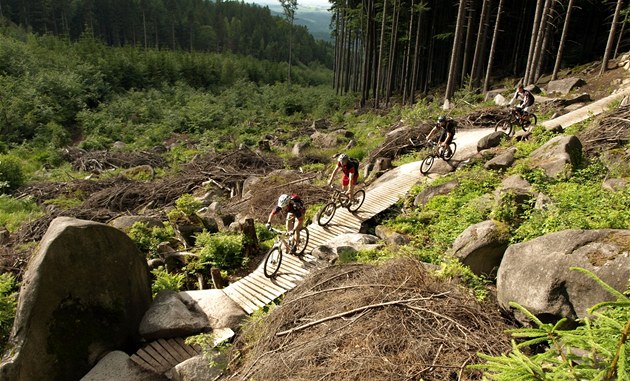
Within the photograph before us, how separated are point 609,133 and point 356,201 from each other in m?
8.15

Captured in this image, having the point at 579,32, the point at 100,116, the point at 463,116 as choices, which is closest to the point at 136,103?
the point at 100,116

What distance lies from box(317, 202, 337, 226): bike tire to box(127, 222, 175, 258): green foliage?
14.8ft

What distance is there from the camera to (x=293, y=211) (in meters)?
9.88

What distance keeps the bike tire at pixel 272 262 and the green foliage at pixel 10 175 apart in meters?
15.0

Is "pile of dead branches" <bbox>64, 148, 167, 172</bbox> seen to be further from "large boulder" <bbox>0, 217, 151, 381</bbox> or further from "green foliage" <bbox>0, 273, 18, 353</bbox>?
"large boulder" <bbox>0, 217, 151, 381</bbox>

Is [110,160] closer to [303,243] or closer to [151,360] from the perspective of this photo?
[303,243]

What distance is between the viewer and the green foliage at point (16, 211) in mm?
14424

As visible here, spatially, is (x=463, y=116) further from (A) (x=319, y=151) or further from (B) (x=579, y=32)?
(B) (x=579, y=32)

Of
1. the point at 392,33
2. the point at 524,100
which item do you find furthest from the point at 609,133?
the point at 392,33

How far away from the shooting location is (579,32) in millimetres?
37188

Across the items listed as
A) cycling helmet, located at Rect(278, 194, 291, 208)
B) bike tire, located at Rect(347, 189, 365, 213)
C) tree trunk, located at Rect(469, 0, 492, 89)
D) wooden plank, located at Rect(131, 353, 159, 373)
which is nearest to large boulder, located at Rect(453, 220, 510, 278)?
cycling helmet, located at Rect(278, 194, 291, 208)

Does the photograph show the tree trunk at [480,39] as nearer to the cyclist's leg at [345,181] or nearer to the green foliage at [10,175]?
the cyclist's leg at [345,181]

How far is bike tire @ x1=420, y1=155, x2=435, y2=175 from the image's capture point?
1515 cm

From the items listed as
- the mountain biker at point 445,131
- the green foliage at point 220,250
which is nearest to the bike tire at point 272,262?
the green foliage at point 220,250
